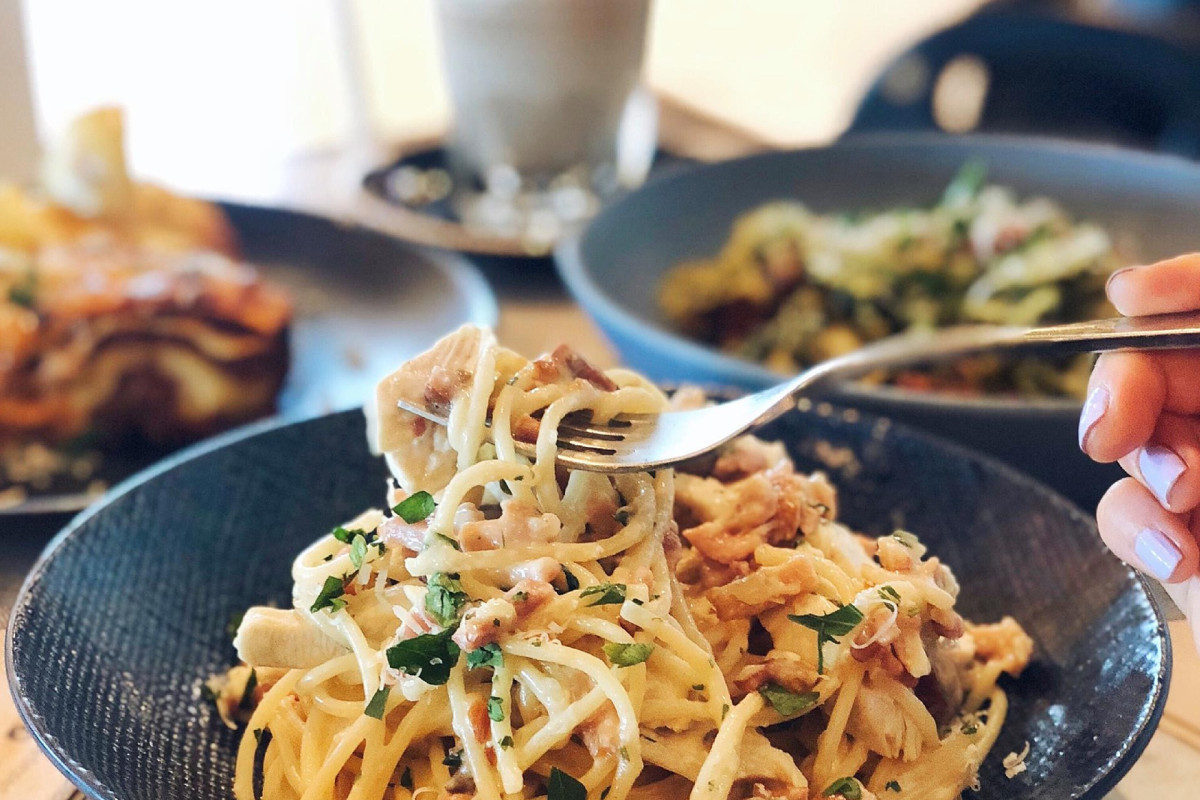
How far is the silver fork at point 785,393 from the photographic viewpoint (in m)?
1.45

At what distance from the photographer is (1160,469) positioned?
5.16 ft

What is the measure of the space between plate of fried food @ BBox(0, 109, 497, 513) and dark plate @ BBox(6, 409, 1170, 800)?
0.88 metres

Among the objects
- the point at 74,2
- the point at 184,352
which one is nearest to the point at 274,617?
the point at 184,352

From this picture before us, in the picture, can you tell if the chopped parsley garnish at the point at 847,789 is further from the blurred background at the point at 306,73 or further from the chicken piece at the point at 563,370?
the blurred background at the point at 306,73

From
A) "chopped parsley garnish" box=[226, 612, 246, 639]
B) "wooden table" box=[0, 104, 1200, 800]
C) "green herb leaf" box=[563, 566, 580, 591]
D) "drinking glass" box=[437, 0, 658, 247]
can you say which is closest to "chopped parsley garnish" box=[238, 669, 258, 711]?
"chopped parsley garnish" box=[226, 612, 246, 639]

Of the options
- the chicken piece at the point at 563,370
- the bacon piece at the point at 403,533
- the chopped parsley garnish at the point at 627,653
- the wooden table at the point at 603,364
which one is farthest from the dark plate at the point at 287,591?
the chicken piece at the point at 563,370

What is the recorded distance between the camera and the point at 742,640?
5.52ft

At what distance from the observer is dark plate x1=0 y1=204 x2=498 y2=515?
3311 mm

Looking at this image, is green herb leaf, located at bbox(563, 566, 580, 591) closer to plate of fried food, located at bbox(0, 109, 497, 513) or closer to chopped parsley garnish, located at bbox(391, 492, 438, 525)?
chopped parsley garnish, located at bbox(391, 492, 438, 525)

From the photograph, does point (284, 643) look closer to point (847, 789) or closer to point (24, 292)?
point (847, 789)

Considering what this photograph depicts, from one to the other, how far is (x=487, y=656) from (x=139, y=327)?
2.17 m

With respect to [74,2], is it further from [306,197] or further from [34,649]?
[34,649]

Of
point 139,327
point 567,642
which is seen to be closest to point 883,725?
point 567,642

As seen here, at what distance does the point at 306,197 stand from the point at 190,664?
3619mm
